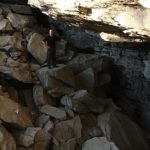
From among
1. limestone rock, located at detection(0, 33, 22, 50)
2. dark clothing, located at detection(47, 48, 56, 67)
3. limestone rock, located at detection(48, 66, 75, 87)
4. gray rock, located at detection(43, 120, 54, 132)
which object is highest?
limestone rock, located at detection(0, 33, 22, 50)

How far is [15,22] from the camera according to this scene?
1245 cm

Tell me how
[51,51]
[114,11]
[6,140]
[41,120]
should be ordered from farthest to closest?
[51,51] → [41,120] → [6,140] → [114,11]

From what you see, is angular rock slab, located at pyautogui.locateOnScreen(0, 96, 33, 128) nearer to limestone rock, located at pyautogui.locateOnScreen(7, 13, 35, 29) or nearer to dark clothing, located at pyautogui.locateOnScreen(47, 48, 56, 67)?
dark clothing, located at pyautogui.locateOnScreen(47, 48, 56, 67)

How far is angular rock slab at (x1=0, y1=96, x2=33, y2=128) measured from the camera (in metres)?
9.07

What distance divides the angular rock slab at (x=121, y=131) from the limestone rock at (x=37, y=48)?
319cm

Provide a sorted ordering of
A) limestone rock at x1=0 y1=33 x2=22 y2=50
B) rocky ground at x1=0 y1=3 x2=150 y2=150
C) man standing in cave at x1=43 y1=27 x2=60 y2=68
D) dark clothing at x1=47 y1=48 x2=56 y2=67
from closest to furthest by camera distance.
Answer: rocky ground at x1=0 y1=3 x2=150 y2=150 → man standing in cave at x1=43 y1=27 x2=60 y2=68 → dark clothing at x1=47 y1=48 x2=56 y2=67 → limestone rock at x1=0 y1=33 x2=22 y2=50

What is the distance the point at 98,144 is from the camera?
9.59m

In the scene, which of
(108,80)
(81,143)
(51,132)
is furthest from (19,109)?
(108,80)

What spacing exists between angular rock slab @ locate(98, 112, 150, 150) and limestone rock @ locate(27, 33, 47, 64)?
3187 millimetres

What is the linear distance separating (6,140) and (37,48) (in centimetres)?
433

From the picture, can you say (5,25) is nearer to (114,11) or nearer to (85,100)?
(85,100)

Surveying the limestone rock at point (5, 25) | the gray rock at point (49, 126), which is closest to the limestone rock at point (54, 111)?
the gray rock at point (49, 126)

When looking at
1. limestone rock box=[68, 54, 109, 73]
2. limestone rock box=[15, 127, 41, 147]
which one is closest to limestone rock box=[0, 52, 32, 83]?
limestone rock box=[68, 54, 109, 73]

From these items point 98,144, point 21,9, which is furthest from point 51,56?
point 98,144
